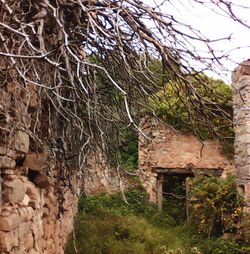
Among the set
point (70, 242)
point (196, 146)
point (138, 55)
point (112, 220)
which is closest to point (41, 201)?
point (138, 55)

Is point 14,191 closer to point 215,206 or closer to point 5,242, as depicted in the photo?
point 5,242

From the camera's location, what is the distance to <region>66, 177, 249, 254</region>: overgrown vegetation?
23.1 feet

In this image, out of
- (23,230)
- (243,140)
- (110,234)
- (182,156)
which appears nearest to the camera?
(23,230)

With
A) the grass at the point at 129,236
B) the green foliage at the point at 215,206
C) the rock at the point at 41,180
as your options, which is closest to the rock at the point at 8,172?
the rock at the point at 41,180

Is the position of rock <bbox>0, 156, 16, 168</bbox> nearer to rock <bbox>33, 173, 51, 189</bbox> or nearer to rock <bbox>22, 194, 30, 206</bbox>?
rock <bbox>22, 194, 30, 206</bbox>

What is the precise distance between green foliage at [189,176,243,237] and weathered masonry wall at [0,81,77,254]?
5130mm

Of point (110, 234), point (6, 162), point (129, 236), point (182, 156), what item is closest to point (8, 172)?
point (6, 162)

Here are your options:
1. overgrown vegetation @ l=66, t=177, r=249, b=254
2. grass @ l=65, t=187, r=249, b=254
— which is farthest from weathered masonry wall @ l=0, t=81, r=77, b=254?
overgrown vegetation @ l=66, t=177, r=249, b=254

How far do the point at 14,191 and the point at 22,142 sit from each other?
37 cm

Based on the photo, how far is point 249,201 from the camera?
8484 mm

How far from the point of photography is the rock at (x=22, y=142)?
10.4 ft

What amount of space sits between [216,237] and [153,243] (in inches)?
84.3

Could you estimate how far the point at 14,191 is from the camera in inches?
121

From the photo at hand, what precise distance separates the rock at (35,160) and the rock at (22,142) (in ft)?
0.41
